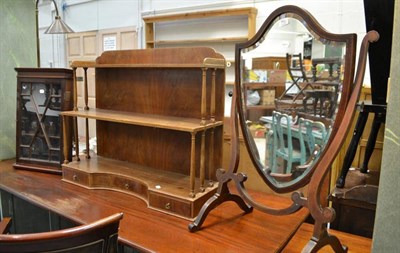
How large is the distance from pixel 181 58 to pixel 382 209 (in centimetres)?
125

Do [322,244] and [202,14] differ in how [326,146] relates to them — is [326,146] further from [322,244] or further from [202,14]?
[202,14]

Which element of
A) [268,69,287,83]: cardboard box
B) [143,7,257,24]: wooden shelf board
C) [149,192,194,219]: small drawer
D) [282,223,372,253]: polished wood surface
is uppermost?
[143,7,257,24]: wooden shelf board

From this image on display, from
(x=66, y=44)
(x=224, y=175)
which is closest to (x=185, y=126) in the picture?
(x=224, y=175)

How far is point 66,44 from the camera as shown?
6.45m

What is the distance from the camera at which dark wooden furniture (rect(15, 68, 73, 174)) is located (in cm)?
225

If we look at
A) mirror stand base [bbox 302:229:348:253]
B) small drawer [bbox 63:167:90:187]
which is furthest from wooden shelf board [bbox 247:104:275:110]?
small drawer [bbox 63:167:90:187]

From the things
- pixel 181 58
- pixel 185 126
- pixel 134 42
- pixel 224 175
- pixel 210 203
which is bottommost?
pixel 210 203

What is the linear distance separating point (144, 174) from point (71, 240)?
0.93 m

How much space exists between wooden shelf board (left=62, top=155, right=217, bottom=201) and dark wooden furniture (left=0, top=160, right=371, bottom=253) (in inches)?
4.6

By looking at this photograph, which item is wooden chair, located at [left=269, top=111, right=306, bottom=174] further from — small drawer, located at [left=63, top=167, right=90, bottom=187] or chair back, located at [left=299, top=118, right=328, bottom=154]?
small drawer, located at [left=63, top=167, right=90, bottom=187]

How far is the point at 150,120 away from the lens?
71.6 inches

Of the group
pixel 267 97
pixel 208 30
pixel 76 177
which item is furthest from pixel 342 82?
pixel 208 30

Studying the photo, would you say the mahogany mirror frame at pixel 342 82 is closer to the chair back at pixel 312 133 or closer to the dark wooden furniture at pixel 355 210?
the chair back at pixel 312 133

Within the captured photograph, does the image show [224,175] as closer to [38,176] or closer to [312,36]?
[312,36]
